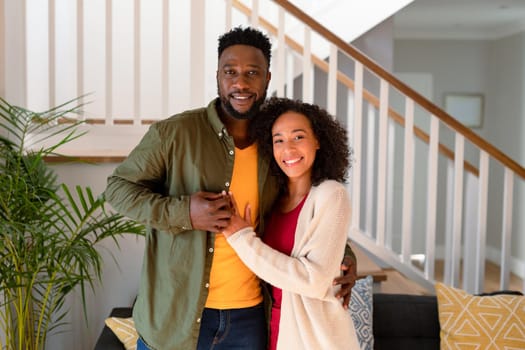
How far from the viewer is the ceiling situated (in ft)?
18.9

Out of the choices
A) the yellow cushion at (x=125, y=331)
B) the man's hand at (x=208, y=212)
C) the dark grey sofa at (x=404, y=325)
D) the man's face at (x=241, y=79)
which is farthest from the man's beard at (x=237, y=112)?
the dark grey sofa at (x=404, y=325)

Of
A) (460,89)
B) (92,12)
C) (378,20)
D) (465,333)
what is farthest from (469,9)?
(465,333)

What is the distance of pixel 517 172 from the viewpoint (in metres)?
3.30

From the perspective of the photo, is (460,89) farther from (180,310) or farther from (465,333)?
(180,310)

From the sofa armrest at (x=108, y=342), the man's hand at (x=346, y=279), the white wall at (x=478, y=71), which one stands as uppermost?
the white wall at (x=478, y=71)

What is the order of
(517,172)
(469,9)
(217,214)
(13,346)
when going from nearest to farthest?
1. (217,214)
2. (13,346)
3. (517,172)
4. (469,9)

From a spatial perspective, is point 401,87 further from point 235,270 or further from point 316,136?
point 235,270

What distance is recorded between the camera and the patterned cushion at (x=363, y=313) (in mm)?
2639

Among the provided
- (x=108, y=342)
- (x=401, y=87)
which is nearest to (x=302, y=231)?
(x=108, y=342)

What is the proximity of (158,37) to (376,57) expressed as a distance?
1.59 metres

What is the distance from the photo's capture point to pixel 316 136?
66.2 inches

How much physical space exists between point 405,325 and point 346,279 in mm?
1266

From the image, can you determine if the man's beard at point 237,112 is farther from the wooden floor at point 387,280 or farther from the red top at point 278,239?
the wooden floor at point 387,280

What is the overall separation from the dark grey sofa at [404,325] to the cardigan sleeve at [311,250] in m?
1.30
